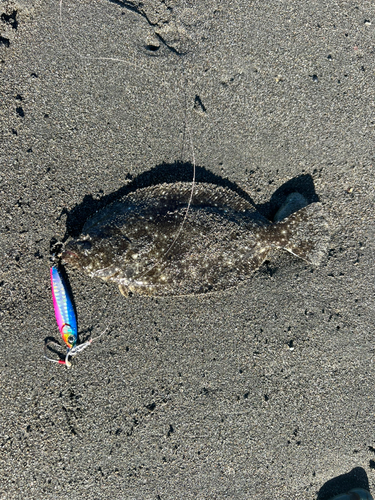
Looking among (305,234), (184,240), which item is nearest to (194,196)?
(184,240)

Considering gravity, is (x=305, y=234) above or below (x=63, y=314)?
below

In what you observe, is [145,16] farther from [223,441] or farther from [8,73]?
[223,441]

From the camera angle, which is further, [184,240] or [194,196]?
[194,196]

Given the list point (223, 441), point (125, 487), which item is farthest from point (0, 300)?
point (223, 441)

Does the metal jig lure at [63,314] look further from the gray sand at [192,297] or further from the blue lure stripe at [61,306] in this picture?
the gray sand at [192,297]

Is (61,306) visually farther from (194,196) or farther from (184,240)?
(194,196)

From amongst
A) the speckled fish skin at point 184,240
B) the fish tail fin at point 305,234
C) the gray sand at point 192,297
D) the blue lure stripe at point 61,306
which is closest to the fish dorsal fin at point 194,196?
the speckled fish skin at point 184,240

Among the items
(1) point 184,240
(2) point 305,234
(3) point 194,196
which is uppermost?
(3) point 194,196
